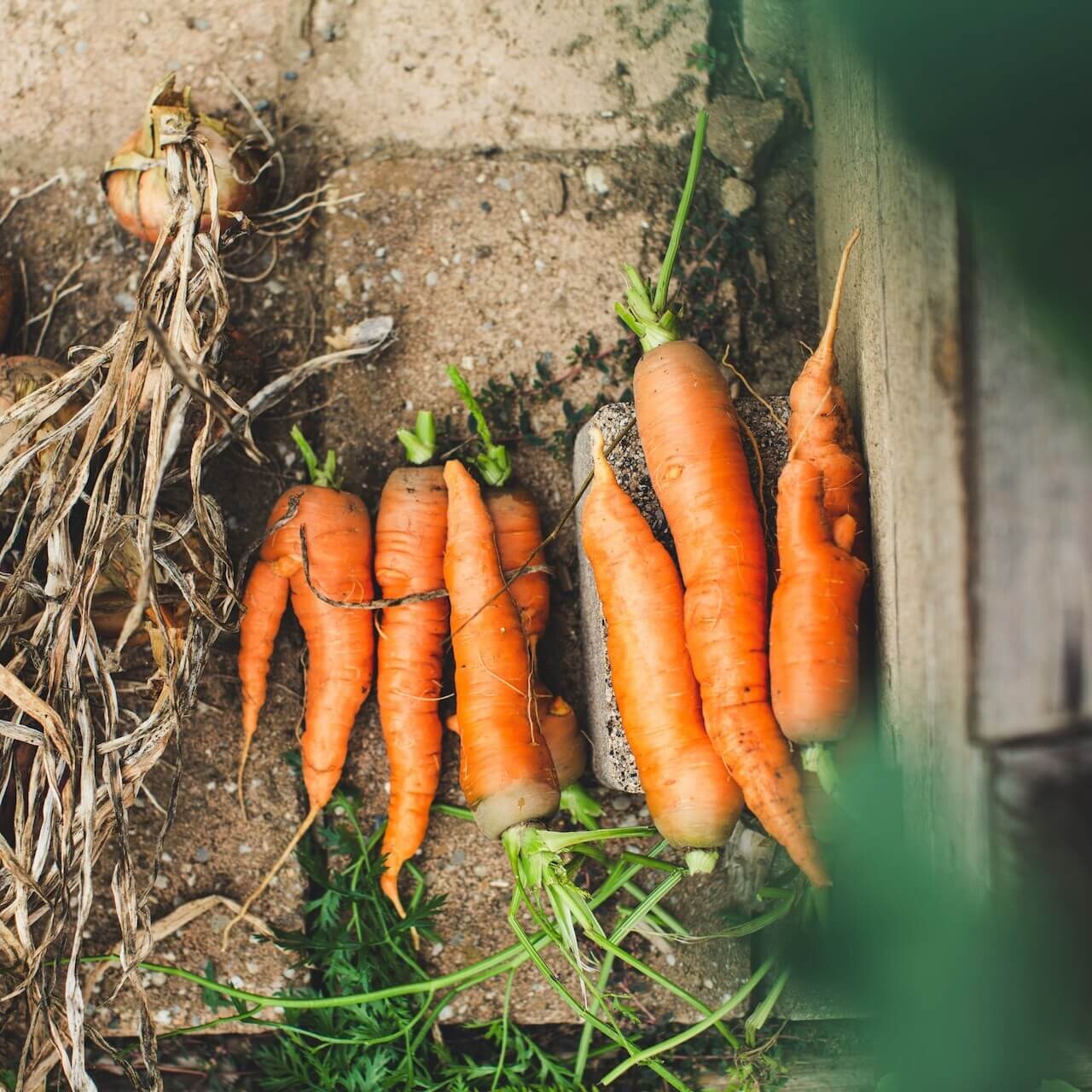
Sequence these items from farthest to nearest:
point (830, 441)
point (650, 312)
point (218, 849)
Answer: point (218, 849) → point (650, 312) → point (830, 441)

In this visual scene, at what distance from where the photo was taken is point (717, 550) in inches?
62.6

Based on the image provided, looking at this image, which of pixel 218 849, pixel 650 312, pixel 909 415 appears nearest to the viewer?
pixel 909 415

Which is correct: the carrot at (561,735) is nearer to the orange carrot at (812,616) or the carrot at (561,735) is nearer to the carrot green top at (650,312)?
the orange carrot at (812,616)

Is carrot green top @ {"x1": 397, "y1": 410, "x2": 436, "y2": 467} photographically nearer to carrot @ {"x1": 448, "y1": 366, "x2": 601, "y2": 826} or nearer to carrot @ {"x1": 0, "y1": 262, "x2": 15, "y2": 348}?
carrot @ {"x1": 448, "y1": 366, "x2": 601, "y2": 826}

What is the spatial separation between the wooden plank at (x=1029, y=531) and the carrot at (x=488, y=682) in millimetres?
998

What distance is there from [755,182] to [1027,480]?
55.9 inches

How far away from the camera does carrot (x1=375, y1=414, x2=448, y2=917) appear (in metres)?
1.82

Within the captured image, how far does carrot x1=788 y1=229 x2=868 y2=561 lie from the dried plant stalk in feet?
3.32

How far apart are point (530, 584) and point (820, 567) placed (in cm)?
57

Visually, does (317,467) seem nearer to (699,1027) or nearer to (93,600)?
(93,600)

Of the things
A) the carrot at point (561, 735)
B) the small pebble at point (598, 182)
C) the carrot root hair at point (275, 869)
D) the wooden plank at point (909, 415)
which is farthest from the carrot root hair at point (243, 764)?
the small pebble at point (598, 182)

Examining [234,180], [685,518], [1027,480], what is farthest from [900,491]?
[234,180]

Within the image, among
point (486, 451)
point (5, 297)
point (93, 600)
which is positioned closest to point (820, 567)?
point (486, 451)

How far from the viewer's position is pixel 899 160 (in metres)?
1.22
